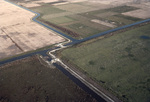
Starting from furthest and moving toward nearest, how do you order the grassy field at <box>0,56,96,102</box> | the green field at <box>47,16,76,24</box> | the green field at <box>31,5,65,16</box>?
the green field at <box>31,5,65,16</box> → the green field at <box>47,16,76,24</box> → the grassy field at <box>0,56,96,102</box>

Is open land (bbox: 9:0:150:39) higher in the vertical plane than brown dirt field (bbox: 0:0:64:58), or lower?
higher

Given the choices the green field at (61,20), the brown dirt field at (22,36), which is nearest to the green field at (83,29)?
the green field at (61,20)

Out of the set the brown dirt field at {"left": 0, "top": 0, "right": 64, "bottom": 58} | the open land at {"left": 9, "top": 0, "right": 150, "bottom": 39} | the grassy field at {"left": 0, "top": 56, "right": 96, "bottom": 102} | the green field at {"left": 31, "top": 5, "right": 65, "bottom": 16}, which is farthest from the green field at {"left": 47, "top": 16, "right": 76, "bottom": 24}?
the grassy field at {"left": 0, "top": 56, "right": 96, "bottom": 102}

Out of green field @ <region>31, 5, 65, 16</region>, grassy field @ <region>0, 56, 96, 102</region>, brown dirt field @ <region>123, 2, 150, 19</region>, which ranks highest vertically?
brown dirt field @ <region>123, 2, 150, 19</region>

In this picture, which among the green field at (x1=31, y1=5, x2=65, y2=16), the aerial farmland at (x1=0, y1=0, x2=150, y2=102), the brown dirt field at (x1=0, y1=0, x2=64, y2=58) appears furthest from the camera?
the green field at (x1=31, y1=5, x2=65, y2=16)

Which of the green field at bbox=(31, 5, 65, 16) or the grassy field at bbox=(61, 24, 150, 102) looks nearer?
the grassy field at bbox=(61, 24, 150, 102)

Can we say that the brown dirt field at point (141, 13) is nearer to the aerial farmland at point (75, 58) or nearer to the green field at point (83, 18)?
the aerial farmland at point (75, 58)

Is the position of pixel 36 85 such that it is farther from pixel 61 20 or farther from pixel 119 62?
pixel 61 20

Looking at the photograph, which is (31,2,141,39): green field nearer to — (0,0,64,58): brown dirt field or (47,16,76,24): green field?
(47,16,76,24): green field
